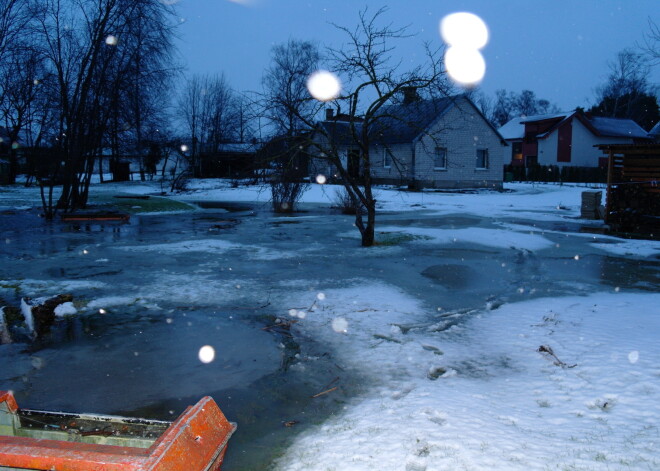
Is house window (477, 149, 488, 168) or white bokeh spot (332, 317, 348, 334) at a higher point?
house window (477, 149, 488, 168)

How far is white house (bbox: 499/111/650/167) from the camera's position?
157 ft

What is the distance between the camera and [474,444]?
127 inches

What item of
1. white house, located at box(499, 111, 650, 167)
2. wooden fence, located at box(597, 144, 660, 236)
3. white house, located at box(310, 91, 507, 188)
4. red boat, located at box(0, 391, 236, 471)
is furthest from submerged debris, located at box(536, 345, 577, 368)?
white house, located at box(499, 111, 650, 167)

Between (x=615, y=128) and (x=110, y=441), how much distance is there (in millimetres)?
57409

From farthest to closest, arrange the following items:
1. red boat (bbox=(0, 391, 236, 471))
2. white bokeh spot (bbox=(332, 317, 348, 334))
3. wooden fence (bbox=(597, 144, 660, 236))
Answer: wooden fence (bbox=(597, 144, 660, 236)) → white bokeh spot (bbox=(332, 317, 348, 334)) → red boat (bbox=(0, 391, 236, 471))

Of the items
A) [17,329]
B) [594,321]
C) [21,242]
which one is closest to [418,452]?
[594,321]

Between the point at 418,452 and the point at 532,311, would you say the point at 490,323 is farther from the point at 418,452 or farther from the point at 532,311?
the point at 418,452

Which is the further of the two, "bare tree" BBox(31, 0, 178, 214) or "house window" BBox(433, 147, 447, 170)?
"house window" BBox(433, 147, 447, 170)

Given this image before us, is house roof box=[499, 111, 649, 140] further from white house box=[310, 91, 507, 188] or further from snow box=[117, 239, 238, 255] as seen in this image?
snow box=[117, 239, 238, 255]

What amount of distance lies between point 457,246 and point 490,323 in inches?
232

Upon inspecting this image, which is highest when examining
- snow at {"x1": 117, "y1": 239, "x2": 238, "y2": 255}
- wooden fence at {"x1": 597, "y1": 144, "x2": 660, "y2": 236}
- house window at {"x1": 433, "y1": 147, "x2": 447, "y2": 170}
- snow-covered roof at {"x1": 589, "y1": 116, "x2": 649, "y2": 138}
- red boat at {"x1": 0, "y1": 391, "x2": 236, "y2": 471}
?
snow-covered roof at {"x1": 589, "y1": 116, "x2": 649, "y2": 138}

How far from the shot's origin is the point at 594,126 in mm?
48688

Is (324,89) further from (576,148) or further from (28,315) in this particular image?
(576,148)

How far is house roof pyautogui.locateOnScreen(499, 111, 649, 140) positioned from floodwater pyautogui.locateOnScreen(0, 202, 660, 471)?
3884 cm
